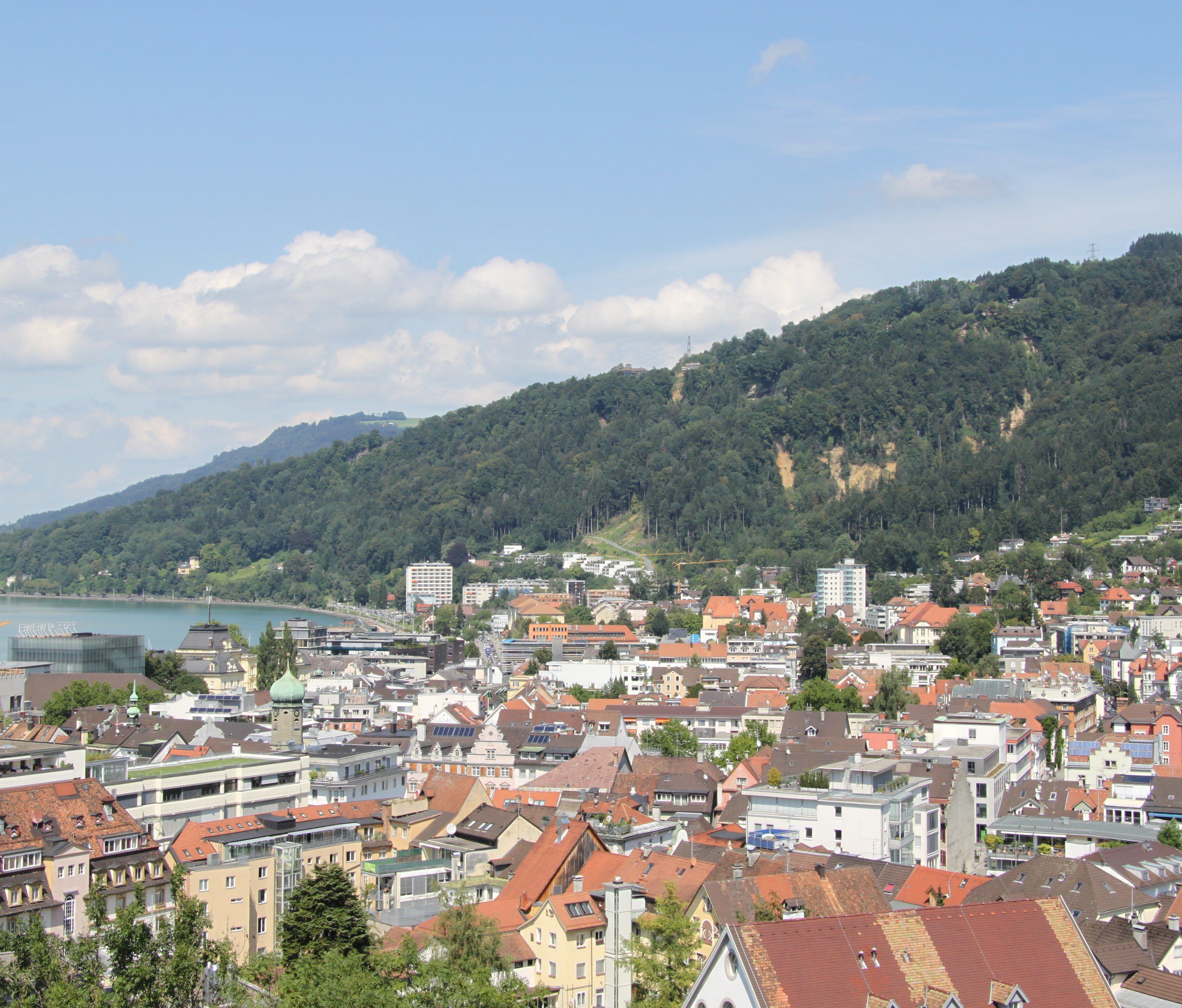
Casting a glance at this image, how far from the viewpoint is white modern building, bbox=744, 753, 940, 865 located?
35.8 meters

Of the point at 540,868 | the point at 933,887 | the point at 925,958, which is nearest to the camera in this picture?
the point at 925,958

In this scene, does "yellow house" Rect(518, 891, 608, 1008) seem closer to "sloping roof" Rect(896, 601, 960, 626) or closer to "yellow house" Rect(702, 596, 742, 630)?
"sloping roof" Rect(896, 601, 960, 626)

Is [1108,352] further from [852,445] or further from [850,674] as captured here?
[850,674]

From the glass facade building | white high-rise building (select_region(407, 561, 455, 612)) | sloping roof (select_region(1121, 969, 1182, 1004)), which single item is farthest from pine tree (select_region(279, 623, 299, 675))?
white high-rise building (select_region(407, 561, 455, 612))

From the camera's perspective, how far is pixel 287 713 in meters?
48.5

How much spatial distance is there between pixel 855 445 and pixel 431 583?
49594 mm

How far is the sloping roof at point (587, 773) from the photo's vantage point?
4488 cm

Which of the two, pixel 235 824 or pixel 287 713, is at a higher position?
pixel 287 713

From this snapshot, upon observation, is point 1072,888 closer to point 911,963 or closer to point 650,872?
point 650,872

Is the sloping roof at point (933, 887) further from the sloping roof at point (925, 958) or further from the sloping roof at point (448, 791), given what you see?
the sloping roof at point (448, 791)

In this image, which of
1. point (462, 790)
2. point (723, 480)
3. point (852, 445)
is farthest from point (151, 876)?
point (852, 445)

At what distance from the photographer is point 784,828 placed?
36.9 meters

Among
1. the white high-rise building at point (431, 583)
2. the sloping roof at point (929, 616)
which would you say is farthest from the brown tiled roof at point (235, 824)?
the white high-rise building at point (431, 583)

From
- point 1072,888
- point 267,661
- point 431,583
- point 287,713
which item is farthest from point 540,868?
point 431,583
